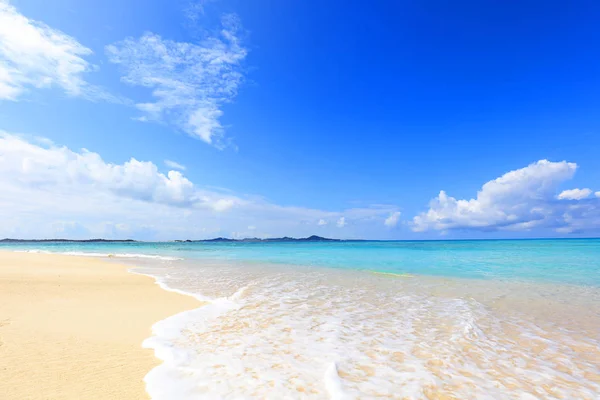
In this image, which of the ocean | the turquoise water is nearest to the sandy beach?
the ocean

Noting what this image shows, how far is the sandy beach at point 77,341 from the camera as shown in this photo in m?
4.36

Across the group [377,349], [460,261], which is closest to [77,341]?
[377,349]

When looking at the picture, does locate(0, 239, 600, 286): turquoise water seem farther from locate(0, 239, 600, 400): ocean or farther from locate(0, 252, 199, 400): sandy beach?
locate(0, 252, 199, 400): sandy beach

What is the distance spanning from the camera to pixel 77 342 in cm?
608

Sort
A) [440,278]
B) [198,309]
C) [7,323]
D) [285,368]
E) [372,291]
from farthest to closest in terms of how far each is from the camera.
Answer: [440,278], [372,291], [198,309], [7,323], [285,368]

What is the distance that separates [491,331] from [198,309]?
800cm

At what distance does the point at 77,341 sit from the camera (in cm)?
614

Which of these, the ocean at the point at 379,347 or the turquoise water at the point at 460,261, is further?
the turquoise water at the point at 460,261

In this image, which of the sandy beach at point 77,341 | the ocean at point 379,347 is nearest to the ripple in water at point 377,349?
the ocean at point 379,347

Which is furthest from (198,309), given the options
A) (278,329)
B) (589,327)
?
(589,327)

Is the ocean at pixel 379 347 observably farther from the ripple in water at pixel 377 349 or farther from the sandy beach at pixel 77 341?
the sandy beach at pixel 77 341

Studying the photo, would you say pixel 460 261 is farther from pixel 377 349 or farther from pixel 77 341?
pixel 77 341

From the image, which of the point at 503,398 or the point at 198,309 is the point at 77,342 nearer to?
the point at 198,309

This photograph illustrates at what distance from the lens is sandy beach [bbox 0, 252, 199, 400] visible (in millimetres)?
4363
